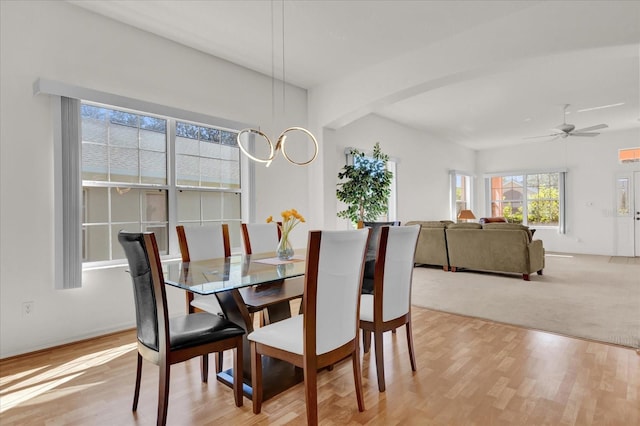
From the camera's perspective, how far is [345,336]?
1.83m

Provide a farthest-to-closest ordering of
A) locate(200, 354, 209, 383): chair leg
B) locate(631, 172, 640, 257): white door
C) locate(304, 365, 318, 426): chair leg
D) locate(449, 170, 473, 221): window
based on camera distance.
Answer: locate(449, 170, 473, 221): window → locate(631, 172, 640, 257): white door → locate(200, 354, 209, 383): chair leg → locate(304, 365, 318, 426): chair leg

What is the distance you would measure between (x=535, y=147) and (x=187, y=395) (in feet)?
33.1

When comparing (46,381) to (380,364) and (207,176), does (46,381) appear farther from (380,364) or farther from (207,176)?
(207,176)

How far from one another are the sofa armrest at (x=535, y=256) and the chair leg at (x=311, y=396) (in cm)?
488

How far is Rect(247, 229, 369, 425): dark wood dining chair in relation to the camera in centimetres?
163

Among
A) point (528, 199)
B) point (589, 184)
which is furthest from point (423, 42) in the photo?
point (528, 199)

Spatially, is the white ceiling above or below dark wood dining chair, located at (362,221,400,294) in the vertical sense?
above

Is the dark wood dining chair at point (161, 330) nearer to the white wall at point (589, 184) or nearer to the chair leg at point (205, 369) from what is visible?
the chair leg at point (205, 369)

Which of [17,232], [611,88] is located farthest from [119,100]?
[611,88]

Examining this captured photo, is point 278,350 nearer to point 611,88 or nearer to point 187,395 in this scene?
point 187,395

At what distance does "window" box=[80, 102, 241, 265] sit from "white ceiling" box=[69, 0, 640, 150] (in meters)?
0.98

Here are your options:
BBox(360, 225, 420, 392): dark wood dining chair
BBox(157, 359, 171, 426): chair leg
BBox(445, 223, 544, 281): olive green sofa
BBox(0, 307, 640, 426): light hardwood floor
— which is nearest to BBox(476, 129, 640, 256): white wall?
BBox(445, 223, 544, 281): olive green sofa

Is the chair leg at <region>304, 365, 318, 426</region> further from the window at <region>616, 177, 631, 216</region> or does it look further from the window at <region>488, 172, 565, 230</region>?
the window at <region>616, 177, 631, 216</region>

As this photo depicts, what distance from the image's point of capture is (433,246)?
6.34 meters
